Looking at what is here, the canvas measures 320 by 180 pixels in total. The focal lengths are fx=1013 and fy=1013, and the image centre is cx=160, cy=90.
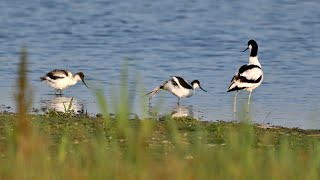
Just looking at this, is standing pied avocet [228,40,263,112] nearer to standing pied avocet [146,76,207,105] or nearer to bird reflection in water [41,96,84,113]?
standing pied avocet [146,76,207,105]

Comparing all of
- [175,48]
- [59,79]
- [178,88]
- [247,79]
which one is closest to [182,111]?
[178,88]

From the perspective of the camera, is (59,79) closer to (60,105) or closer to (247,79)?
(60,105)

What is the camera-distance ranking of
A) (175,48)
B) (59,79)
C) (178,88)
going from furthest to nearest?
(175,48)
(59,79)
(178,88)

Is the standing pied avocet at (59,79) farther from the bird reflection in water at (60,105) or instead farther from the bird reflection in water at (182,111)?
the bird reflection in water at (182,111)

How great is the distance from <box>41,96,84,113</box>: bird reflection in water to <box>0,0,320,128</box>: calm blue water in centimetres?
3

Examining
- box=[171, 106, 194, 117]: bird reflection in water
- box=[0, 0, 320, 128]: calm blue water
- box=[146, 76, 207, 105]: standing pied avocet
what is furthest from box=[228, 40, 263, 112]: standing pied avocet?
box=[171, 106, 194, 117]: bird reflection in water

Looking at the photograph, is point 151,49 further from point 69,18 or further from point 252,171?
point 252,171

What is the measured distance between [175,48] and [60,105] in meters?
8.79

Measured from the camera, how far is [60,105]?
16.4 m

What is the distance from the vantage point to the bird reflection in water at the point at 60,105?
15.5 m

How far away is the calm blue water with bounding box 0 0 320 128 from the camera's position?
16.8 meters

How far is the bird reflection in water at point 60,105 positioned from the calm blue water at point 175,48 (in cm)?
3

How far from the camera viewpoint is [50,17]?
31.0 meters

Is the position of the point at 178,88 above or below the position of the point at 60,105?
above
